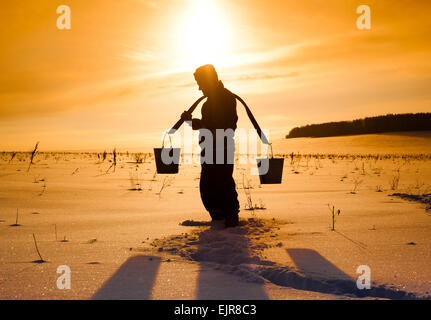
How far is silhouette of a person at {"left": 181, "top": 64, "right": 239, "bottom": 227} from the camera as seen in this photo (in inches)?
168

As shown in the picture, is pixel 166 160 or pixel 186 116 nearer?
pixel 166 160

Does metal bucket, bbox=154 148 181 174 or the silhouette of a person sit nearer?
metal bucket, bbox=154 148 181 174

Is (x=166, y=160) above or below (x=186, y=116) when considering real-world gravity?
below

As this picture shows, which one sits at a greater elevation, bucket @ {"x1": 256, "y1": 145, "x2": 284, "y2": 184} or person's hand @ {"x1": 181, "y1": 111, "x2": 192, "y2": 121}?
person's hand @ {"x1": 181, "y1": 111, "x2": 192, "y2": 121}

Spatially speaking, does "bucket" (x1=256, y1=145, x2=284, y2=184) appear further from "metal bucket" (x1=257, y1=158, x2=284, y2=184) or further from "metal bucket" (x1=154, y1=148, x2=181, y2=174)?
"metal bucket" (x1=154, y1=148, x2=181, y2=174)

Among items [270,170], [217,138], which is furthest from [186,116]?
[270,170]

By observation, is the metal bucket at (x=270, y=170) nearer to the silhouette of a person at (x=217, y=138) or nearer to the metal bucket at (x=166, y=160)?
the silhouette of a person at (x=217, y=138)

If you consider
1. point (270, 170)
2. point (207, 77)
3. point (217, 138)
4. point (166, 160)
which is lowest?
point (270, 170)

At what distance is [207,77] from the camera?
14.0 feet

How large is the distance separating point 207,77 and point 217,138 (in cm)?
68

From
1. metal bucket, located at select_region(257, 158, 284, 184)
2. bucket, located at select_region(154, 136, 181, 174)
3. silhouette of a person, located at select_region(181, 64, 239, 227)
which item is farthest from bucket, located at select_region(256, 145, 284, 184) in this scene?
bucket, located at select_region(154, 136, 181, 174)

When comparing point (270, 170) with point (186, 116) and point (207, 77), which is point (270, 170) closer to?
point (186, 116)

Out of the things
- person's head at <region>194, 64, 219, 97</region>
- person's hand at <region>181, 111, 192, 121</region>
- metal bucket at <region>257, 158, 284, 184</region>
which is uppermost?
person's head at <region>194, 64, 219, 97</region>
